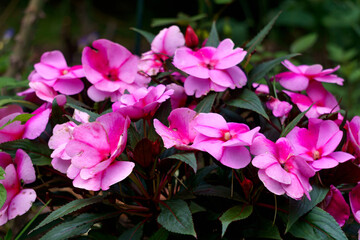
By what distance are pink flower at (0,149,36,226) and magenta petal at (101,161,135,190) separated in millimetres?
187

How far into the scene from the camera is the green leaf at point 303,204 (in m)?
0.64

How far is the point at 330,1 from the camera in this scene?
11.6ft

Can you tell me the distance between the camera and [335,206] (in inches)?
27.9

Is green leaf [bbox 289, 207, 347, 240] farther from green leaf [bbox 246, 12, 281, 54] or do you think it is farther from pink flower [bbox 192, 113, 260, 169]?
green leaf [bbox 246, 12, 281, 54]

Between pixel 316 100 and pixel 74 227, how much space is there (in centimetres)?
55

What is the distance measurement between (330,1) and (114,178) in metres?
3.42

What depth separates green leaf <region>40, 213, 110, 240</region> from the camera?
2.19 ft

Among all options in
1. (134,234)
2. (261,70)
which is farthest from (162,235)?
(261,70)

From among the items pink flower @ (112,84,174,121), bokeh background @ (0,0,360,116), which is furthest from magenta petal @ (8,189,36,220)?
bokeh background @ (0,0,360,116)

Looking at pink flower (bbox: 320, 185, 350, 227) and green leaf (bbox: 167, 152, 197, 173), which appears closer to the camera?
green leaf (bbox: 167, 152, 197, 173)

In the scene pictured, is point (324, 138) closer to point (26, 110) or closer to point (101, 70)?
point (101, 70)

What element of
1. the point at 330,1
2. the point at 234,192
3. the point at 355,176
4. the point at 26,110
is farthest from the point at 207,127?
the point at 330,1


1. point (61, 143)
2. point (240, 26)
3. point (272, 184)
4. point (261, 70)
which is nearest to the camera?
point (272, 184)

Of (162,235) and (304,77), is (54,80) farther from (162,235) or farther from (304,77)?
(304,77)
